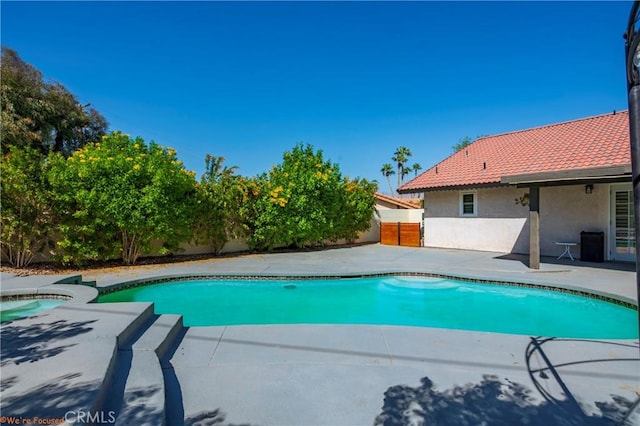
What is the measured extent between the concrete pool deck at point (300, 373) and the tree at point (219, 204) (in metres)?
8.65

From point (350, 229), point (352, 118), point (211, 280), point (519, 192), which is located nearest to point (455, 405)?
point (211, 280)

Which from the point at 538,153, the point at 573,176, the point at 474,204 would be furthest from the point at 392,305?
the point at 538,153

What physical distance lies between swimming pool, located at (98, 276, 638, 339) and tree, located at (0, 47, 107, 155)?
13.7 metres

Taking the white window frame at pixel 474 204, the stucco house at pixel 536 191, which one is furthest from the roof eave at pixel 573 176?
the white window frame at pixel 474 204

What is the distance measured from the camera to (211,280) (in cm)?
→ 1094

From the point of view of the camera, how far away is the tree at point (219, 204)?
1427 cm

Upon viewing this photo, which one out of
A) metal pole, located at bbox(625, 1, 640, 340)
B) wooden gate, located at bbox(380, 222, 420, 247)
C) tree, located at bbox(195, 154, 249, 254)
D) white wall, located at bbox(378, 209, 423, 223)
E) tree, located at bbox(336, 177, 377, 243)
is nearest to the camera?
metal pole, located at bbox(625, 1, 640, 340)

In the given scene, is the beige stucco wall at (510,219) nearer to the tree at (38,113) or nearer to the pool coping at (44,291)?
the pool coping at (44,291)

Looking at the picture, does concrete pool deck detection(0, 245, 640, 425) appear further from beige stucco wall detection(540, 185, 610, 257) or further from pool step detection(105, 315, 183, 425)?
beige stucco wall detection(540, 185, 610, 257)

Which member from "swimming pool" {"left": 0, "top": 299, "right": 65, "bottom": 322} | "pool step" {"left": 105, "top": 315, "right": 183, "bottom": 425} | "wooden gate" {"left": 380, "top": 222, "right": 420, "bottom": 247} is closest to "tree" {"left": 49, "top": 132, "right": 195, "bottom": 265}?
"swimming pool" {"left": 0, "top": 299, "right": 65, "bottom": 322}

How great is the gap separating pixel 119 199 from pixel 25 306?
A: 4.99 meters

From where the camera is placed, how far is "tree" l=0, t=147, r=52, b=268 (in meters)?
10.0

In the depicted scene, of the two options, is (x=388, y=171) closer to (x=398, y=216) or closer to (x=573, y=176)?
(x=398, y=216)

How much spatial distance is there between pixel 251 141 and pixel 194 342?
19190mm
